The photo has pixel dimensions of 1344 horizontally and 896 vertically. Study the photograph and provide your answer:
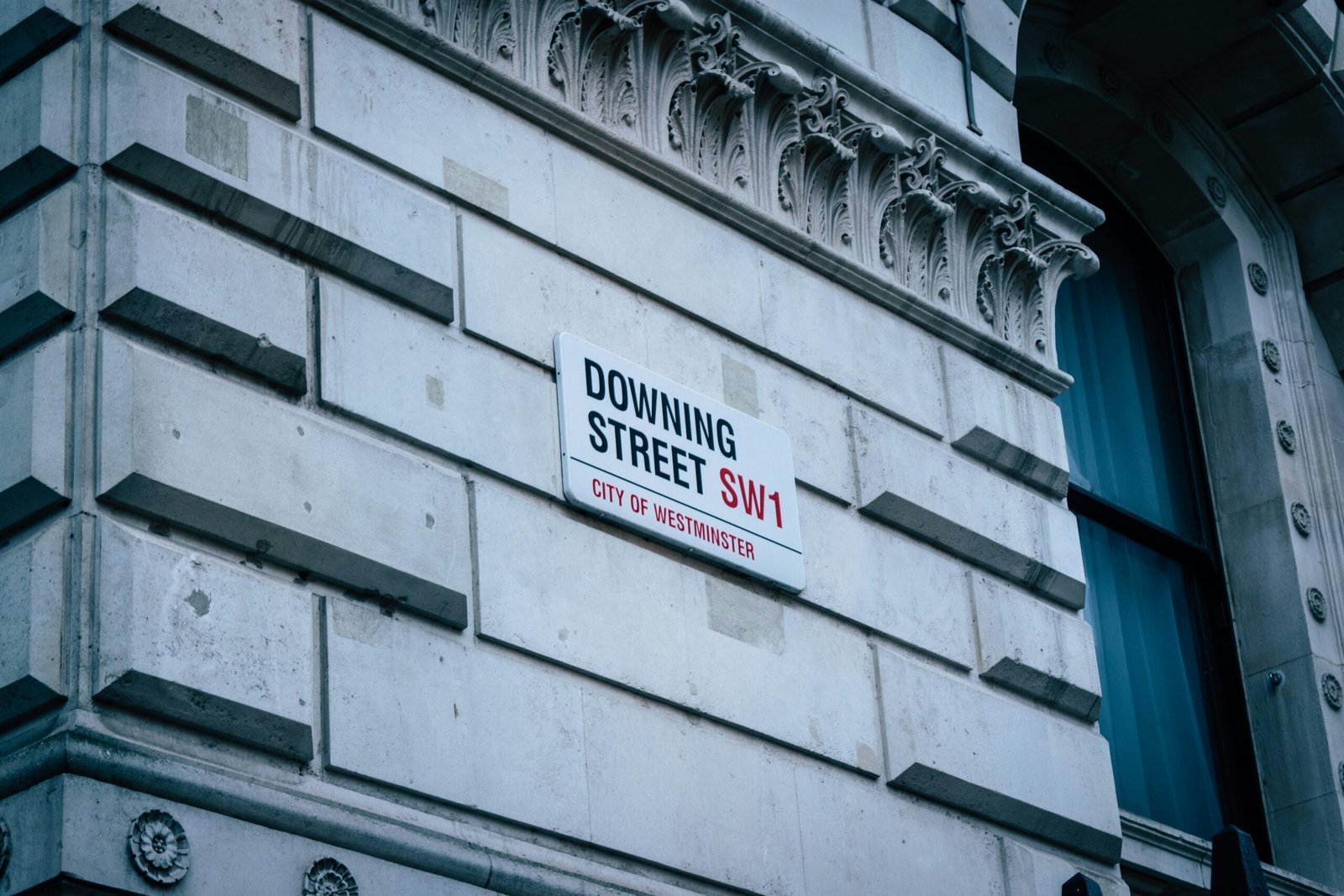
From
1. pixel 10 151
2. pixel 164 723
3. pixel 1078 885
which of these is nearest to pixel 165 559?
pixel 164 723

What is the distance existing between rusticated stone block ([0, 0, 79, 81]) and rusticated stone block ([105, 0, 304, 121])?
0.15 meters

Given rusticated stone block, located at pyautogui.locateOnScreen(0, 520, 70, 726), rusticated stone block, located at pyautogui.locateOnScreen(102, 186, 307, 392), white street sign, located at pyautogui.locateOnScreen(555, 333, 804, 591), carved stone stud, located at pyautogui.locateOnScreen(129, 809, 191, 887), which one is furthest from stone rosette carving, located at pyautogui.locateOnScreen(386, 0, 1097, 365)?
carved stone stud, located at pyautogui.locateOnScreen(129, 809, 191, 887)

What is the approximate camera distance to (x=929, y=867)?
9.20m

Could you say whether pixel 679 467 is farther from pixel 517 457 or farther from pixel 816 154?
pixel 816 154

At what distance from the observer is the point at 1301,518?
47.6ft

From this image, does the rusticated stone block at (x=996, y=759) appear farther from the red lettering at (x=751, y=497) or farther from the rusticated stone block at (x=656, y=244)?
the rusticated stone block at (x=656, y=244)

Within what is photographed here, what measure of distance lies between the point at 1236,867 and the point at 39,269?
15.2 ft

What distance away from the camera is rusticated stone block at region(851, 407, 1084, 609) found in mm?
9867

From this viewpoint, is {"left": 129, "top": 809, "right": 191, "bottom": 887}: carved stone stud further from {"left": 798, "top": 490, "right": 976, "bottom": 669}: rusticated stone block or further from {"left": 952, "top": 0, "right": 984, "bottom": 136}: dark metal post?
{"left": 952, "top": 0, "right": 984, "bottom": 136}: dark metal post

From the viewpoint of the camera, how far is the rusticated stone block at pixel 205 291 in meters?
7.14

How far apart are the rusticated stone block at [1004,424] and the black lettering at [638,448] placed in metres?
2.20

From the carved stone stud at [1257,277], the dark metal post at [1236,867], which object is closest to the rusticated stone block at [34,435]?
the dark metal post at [1236,867]

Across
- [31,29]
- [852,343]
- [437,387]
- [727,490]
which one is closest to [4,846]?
[437,387]

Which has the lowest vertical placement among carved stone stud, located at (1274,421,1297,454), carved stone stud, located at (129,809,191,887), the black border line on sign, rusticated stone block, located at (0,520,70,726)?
carved stone stud, located at (129,809,191,887)
